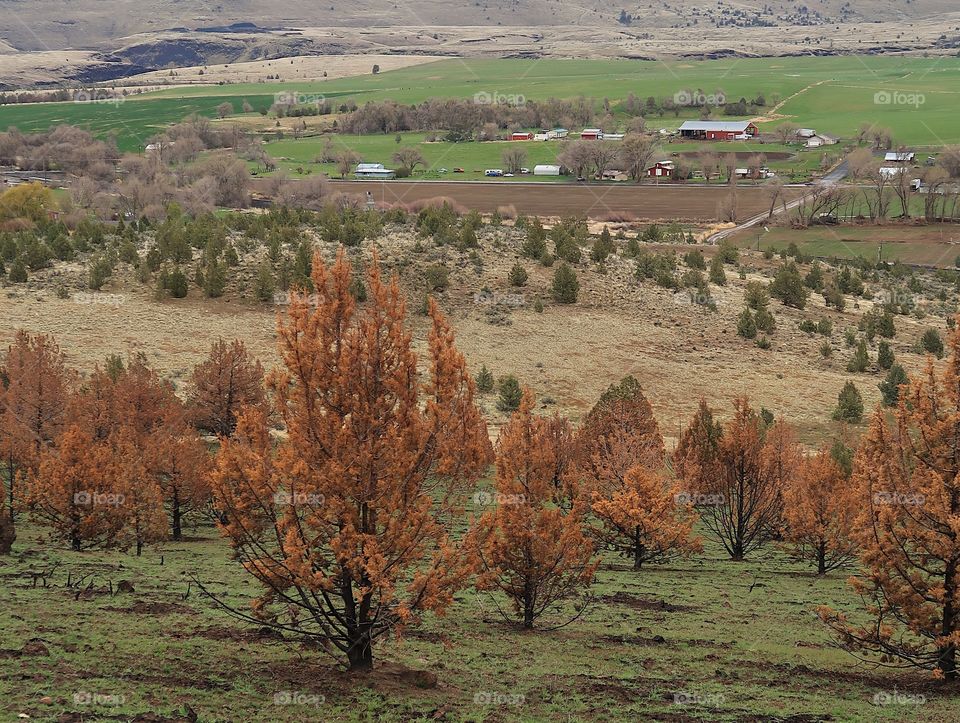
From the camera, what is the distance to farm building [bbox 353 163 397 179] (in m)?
124

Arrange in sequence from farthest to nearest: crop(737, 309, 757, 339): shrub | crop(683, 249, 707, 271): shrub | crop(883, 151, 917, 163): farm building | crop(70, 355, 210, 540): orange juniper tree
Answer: crop(883, 151, 917, 163): farm building, crop(683, 249, 707, 271): shrub, crop(737, 309, 757, 339): shrub, crop(70, 355, 210, 540): orange juniper tree

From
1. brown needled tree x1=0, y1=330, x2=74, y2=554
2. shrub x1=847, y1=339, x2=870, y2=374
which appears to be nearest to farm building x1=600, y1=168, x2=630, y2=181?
shrub x1=847, y1=339, x2=870, y2=374

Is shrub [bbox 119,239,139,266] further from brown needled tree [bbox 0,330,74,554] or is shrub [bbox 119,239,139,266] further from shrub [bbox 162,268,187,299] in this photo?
brown needled tree [bbox 0,330,74,554]

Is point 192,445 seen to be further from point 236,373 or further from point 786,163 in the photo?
point 786,163

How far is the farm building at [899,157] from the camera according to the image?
12282 cm

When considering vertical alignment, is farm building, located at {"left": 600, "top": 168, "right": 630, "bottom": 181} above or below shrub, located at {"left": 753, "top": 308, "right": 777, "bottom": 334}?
above

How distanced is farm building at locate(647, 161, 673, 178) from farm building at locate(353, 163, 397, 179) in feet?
94.9

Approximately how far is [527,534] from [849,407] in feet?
89.1

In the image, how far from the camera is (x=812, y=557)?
2848cm

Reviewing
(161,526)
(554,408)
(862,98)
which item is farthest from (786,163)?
(161,526)

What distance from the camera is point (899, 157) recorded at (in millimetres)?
123938

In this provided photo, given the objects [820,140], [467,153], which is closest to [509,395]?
[467,153]

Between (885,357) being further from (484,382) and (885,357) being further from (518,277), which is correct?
(484,382)

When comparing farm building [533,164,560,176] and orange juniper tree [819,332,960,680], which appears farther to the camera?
farm building [533,164,560,176]
